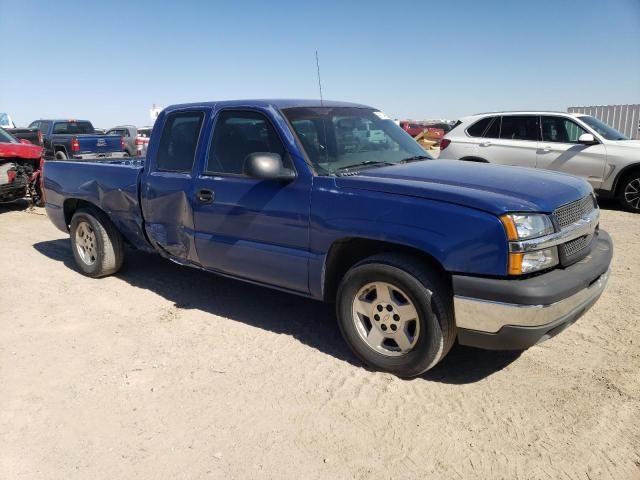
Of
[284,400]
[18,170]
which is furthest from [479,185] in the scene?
[18,170]

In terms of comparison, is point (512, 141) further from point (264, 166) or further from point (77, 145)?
point (77, 145)

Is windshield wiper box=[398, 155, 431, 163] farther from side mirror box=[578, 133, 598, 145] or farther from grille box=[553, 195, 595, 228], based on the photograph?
side mirror box=[578, 133, 598, 145]

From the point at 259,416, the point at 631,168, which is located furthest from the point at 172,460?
the point at 631,168

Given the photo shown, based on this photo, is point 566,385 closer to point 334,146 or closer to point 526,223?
point 526,223

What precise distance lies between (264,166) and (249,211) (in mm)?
525

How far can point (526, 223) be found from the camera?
286cm

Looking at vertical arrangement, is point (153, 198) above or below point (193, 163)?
below

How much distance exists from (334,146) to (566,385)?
2278 mm

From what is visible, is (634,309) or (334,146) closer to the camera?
(334,146)

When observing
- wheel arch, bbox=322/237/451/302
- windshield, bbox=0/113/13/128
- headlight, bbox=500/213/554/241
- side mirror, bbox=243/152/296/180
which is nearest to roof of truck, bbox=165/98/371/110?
side mirror, bbox=243/152/296/180

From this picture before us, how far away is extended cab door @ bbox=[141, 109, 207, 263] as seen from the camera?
440 centimetres

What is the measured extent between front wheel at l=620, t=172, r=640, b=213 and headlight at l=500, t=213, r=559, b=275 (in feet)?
22.4

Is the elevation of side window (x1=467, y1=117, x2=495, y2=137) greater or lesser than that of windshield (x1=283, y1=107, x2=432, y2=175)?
lesser

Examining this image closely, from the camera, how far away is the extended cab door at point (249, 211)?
12.1ft
